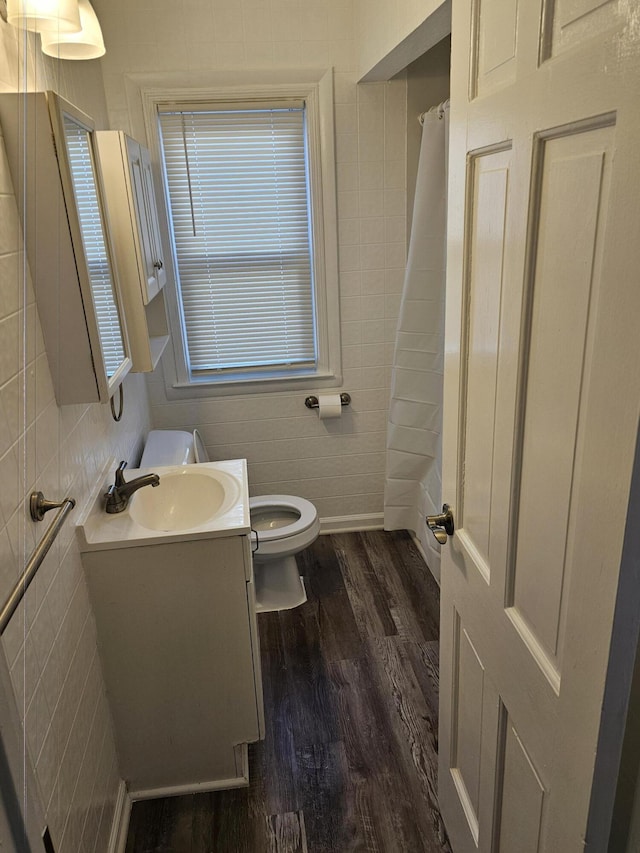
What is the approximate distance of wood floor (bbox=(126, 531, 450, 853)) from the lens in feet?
5.47

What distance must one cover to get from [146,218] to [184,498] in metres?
0.99

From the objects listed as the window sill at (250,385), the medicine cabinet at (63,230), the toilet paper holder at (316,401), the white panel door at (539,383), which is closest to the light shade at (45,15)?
the medicine cabinet at (63,230)

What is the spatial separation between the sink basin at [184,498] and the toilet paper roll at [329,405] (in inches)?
41.6

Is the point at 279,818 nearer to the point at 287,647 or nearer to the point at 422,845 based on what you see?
the point at 422,845

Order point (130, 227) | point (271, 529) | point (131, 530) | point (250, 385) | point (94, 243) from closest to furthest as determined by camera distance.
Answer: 1. point (94, 243)
2. point (131, 530)
3. point (130, 227)
4. point (271, 529)
5. point (250, 385)

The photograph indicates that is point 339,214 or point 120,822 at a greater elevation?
→ point 339,214

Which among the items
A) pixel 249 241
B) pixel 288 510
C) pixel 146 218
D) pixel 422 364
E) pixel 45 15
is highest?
pixel 45 15

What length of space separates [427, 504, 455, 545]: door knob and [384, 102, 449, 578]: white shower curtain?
132 centimetres

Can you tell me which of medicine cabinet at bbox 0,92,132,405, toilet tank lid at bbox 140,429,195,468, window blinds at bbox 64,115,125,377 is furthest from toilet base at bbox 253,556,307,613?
medicine cabinet at bbox 0,92,132,405

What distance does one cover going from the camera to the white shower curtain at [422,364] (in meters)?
2.40

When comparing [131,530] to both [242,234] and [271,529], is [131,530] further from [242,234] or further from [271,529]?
[242,234]

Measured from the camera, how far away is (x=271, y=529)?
256 cm

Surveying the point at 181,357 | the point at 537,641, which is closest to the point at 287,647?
the point at 181,357

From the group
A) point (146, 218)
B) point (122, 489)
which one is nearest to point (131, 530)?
point (122, 489)
